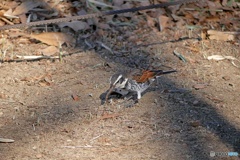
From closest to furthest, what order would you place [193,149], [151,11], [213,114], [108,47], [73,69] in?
[193,149], [213,114], [73,69], [108,47], [151,11]

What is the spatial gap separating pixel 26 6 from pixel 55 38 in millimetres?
770

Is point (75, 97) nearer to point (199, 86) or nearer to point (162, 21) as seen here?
point (199, 86)

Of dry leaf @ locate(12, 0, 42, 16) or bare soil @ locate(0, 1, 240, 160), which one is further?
dry leaf @ locate(12, 0, 42, 16)

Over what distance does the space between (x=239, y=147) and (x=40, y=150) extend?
1842 millimetres

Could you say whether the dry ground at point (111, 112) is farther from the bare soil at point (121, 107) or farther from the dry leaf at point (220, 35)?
the dry leaf at point (220, 35)

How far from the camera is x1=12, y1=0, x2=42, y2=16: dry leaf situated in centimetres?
803

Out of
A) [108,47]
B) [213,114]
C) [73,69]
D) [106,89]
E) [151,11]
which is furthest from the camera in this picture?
[151,11]

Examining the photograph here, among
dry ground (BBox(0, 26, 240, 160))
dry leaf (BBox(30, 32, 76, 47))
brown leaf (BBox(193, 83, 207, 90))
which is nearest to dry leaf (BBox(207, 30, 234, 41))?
dry ground (BBox(0, 26, 240, 160))

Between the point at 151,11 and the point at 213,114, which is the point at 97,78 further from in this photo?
the point at 151,11

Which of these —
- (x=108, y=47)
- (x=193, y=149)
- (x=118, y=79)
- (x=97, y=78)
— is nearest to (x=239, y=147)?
(x=193, y=149)

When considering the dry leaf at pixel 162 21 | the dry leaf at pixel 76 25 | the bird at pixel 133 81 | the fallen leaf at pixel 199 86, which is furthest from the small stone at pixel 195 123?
the dry leaf at pixel 76 25

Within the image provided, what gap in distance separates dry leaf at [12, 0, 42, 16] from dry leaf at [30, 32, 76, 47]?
1.74ft

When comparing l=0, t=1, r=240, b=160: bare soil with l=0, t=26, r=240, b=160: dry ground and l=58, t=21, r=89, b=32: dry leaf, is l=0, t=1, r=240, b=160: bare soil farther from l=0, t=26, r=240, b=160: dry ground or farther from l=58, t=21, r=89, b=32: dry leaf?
l=58, t=21, r=89, b=32: dry leaf

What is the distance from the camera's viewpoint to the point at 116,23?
8.09 metres
